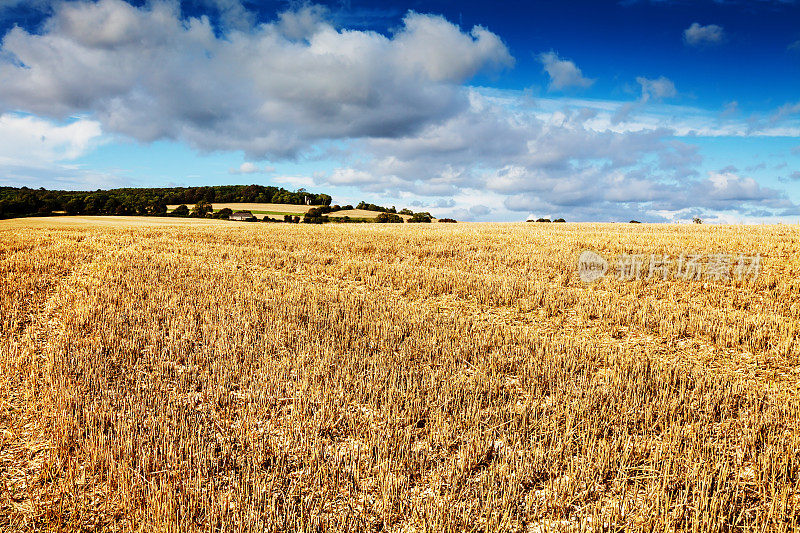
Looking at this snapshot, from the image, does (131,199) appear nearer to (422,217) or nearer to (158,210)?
(158,210)

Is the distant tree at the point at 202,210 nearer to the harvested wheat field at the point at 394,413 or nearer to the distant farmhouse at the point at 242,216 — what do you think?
the distant farmhouse at the point at 242,216

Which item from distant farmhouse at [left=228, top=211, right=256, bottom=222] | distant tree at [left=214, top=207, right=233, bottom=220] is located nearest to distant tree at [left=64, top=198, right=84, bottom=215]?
distant tree at [left=214, top=207, right=233, bottom=220]

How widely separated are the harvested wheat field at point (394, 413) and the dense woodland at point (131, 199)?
74381 millimetres

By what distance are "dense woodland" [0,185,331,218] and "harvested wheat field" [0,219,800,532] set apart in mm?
74381

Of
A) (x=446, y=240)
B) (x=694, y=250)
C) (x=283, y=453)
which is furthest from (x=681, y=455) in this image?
(x=446, y=240)

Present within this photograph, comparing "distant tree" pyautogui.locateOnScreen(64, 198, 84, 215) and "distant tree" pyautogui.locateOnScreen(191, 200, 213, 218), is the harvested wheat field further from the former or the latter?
"distant tree" pyautogui.locateOnScreen(64, 198, 84, 215)

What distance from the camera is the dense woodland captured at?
2830 inches

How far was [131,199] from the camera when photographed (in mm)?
91688

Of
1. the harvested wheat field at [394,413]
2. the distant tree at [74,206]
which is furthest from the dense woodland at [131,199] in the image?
the harvested wheat field at [394,413]

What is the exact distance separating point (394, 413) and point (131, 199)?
336 feet

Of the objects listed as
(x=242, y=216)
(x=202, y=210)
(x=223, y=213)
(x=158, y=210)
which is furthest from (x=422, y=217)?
(x=158, y=210)

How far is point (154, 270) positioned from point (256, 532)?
1427cm

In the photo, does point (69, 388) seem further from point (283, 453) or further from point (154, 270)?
point (154, 270)

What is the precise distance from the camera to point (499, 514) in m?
3.80
